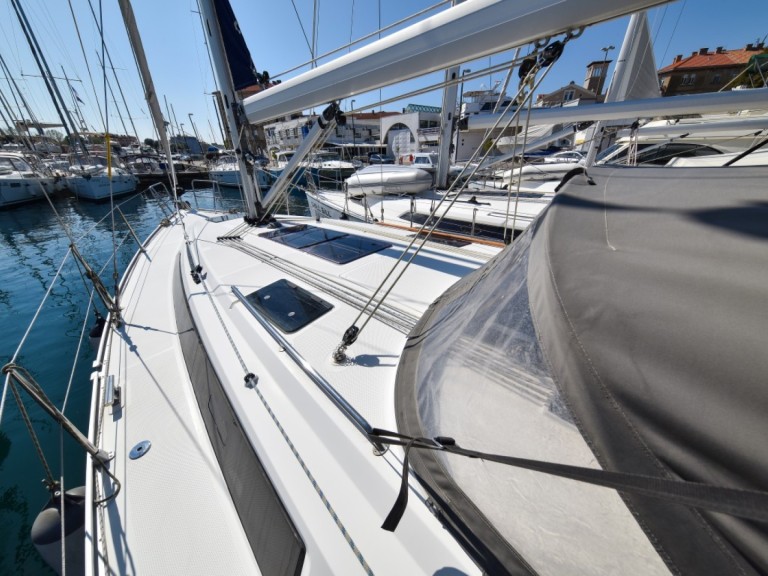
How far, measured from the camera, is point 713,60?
2727 cm

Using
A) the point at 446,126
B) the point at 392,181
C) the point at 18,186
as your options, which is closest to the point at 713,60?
the point at 446,126

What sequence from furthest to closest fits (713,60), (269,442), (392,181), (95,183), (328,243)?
(713,60) → (95,183) → (392,181) → (328,243) → (269,442)

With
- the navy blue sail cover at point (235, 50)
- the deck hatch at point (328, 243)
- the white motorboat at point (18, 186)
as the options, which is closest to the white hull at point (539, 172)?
the deck hatch at point (328, 243)

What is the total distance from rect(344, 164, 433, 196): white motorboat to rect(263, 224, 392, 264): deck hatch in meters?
3.63

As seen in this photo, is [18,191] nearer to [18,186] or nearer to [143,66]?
[18,186]

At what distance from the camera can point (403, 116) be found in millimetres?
27625

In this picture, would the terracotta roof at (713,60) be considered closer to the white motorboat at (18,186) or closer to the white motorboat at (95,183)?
the white motorboat at (95,183)

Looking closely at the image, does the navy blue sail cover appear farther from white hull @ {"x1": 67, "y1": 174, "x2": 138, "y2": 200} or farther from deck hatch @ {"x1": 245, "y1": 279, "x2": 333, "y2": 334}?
white hull @ {"x1": 67, "y1": 174, "x2": 138, "y2": 200}

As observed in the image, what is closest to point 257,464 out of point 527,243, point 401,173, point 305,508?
point 305,508

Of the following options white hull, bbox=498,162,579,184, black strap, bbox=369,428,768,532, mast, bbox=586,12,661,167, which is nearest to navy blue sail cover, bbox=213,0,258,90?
black strap, bbox=369,428,768,532

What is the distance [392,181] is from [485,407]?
6.96 metres

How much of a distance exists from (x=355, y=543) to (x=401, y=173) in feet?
24.3

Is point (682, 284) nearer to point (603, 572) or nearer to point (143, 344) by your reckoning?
point (603, 572)

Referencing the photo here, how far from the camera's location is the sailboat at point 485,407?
503 mm
